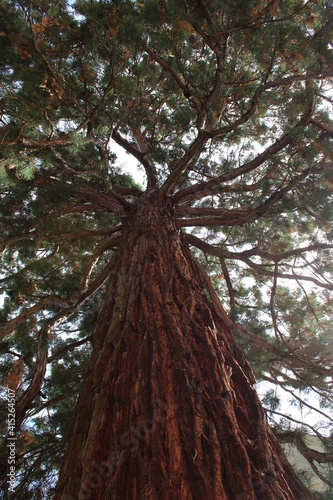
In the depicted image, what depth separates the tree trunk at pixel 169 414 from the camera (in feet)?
3.88

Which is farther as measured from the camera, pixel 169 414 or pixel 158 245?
pixel 158 245

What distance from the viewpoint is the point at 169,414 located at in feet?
4.41

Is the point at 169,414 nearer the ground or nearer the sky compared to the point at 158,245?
nearer the ground

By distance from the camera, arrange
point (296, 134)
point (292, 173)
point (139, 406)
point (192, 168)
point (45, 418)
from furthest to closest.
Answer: point (192, 168)
point (45, 418)
point (292, 173)
point (296, 134)
point (139, 406)

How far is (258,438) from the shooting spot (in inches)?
55.4

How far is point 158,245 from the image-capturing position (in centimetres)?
261

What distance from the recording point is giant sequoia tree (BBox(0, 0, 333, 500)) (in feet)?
4.42

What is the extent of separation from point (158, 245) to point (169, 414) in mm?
1465

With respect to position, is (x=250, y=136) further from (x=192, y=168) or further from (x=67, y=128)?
(x=67, y=128)

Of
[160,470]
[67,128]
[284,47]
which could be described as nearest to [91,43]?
[67,128]

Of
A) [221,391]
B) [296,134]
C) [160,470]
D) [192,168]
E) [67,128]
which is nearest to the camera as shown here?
[160,470]

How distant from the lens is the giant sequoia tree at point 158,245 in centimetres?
135

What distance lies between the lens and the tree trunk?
3.88 ft

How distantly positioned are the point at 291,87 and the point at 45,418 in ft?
17.2
